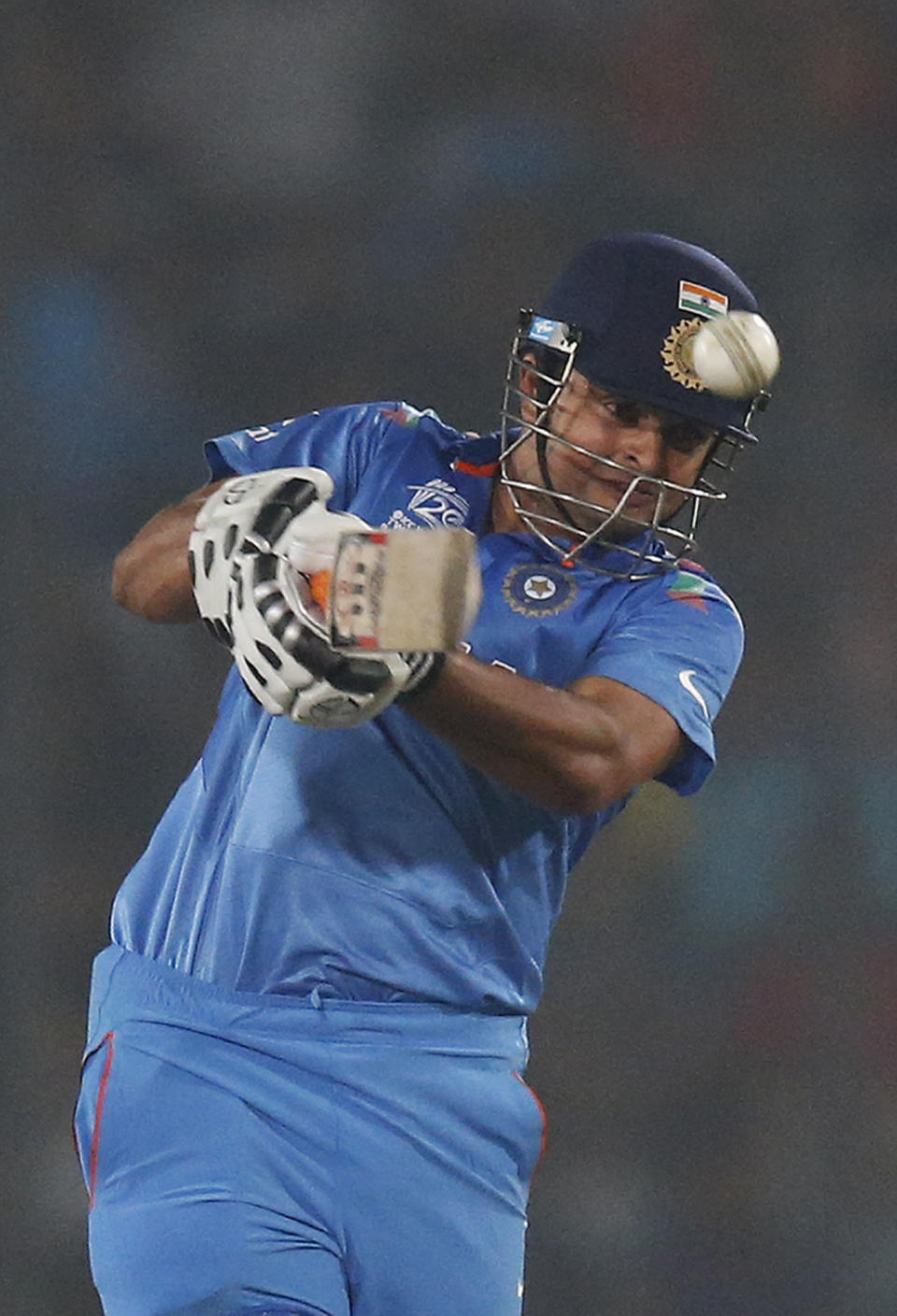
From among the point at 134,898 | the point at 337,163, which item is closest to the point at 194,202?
the point at 337,163

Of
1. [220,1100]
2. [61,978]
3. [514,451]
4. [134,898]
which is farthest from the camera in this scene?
[61,978]

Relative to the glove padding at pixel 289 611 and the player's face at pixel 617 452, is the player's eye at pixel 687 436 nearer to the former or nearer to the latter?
the player's face at pixel 617 452

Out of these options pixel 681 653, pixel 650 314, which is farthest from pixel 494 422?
pixel 681 653

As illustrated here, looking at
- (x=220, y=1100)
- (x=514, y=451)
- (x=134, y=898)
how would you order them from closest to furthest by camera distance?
(x=220, y=1100), (x=134, y=898), (x=514, y=451)

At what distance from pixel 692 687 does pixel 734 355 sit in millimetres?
250

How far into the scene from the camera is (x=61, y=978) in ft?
7.69

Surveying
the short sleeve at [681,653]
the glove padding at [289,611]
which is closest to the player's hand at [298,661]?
the glove padding at [289,611]

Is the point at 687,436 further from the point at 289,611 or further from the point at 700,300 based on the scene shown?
the point at 289,611

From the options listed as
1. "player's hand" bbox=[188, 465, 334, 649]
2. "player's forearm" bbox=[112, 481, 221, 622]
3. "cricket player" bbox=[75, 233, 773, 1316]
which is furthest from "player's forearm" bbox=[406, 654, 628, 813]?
"player's forearm" bbox=[112, 481, 221, 622]

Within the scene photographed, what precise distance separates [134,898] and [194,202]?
126 centimetres

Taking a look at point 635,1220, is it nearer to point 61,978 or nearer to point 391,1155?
point 61,978

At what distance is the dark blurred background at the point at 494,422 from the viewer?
237 centimetres

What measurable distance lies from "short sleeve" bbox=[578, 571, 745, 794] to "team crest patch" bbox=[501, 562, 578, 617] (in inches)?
1.7

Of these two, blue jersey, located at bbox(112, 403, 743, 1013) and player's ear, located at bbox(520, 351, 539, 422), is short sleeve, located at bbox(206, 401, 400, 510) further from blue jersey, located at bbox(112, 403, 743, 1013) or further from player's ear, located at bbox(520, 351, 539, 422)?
player's ear, located at bbox(520, 351, 539, 422)
